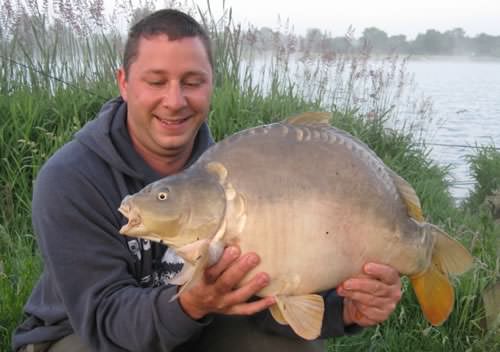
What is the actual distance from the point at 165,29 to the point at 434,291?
934 millimetres

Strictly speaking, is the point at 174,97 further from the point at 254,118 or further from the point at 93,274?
the point at 254,118

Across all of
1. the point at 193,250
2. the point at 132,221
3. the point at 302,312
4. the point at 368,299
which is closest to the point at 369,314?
the point at 368,299

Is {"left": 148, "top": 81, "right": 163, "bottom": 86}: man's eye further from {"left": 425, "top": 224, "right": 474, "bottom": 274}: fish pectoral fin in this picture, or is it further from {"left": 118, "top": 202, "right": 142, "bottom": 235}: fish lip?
{"left": 425, "top": 224, "right": 474, "bottom": 274}: fish pectoral fin

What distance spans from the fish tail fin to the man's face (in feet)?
2.27

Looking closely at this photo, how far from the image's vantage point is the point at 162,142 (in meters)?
1.68

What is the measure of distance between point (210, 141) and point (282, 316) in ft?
2.33

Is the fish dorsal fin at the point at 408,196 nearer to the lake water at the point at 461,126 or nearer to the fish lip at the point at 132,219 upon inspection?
the fish lip at the point at 132,219

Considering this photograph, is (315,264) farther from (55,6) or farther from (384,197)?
(55,6)

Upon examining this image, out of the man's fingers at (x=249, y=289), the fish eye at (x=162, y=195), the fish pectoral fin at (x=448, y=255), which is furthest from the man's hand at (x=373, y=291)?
the fish eye at (x=162, y=195)

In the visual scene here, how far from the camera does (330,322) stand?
5.63 feet

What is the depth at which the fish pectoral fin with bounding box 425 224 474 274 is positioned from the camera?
56.7 inches

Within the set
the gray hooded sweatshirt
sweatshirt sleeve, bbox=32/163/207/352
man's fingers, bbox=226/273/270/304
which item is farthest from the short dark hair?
man's fingers, bbox=226/273/270/304

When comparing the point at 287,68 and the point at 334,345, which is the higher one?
the point at 287,68

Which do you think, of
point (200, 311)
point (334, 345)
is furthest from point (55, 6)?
point (200, 311)
